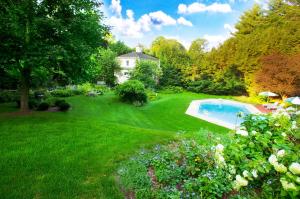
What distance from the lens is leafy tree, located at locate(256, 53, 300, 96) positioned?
891 inches

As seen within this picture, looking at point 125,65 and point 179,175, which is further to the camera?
point 125,65

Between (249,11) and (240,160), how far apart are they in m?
35.7

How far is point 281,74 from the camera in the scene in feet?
75.0

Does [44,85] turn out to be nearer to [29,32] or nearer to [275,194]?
[29,32]

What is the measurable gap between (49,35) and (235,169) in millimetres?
9470

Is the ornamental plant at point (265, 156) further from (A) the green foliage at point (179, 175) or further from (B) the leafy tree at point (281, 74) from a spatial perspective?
(B) the leafy tree at point (281, 74)

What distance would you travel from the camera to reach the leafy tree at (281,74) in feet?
74.2

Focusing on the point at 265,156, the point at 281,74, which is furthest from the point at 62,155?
the point at 281,74

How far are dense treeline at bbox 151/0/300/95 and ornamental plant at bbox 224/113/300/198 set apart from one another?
21768mm

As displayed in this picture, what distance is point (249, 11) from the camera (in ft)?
111

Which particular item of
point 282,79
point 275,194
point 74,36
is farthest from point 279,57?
point 275,194

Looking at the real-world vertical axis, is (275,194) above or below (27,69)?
below

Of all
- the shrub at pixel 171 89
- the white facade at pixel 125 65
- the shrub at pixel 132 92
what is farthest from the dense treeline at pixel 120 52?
the shrub at pixel 132 92

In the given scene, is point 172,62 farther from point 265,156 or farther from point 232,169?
point 232,169
